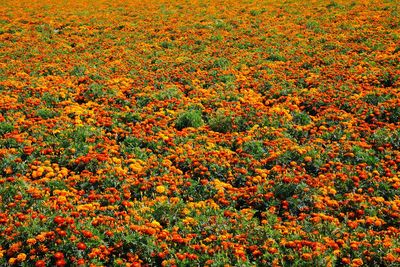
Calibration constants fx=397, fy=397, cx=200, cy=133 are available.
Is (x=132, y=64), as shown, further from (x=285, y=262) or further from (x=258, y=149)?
(x=285, y=262)

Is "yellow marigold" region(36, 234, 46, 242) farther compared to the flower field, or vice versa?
the flower field

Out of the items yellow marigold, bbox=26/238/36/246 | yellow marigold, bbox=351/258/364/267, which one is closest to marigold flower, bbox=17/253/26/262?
yellow marigold, bbox=26/238/36/246

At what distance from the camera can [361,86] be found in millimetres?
11672

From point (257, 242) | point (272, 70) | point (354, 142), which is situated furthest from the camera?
point (272, 70)

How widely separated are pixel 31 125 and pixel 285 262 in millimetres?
7015

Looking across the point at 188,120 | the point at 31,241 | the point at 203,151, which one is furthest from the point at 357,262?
the point at 188,120

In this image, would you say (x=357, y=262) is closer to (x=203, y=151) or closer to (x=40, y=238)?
(x=203, y=151)

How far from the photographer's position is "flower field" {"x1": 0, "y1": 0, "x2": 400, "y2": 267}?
20.1 feet

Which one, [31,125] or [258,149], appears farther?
[31,125]

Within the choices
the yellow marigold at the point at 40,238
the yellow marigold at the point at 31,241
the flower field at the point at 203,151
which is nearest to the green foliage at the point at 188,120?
the flower field at the point at 203,151

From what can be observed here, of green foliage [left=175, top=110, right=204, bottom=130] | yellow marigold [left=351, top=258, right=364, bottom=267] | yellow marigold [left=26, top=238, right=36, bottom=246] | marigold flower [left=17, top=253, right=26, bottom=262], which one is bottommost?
yellow marigold [left=351, top=258, right=364, bottom=267]

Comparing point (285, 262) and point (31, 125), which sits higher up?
point (31, 125)

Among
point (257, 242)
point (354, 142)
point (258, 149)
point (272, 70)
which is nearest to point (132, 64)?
point (272, 70)

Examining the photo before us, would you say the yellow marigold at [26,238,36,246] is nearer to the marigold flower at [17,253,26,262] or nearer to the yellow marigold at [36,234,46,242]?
the yellow marigold at [36,234,46,242]
